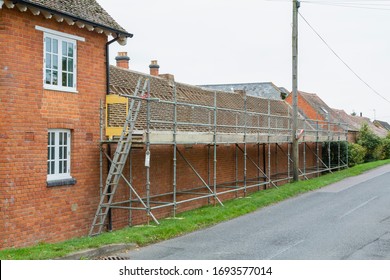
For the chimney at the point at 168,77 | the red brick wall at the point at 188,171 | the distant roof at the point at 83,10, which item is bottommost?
the red brick wall at the point at 188,171

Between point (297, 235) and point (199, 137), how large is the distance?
5450 millimetres

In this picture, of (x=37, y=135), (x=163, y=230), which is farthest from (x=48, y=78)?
(x=163, y=230)

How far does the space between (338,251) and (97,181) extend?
686 centimetres

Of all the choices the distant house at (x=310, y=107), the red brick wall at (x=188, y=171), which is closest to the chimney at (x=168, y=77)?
the red brick wall at (x=188, y=171)

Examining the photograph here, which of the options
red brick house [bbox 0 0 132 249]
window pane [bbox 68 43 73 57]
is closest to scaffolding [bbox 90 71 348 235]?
red brick house [bbox 0 0 132 249]

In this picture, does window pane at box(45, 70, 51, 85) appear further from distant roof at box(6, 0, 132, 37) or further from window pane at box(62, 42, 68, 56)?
distant roof at box(6, 0, 132, 37)

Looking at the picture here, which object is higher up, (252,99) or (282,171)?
(252,99)

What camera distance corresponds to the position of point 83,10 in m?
13.7

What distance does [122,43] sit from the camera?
48.5 feet

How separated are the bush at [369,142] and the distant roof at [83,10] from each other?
3422 cm

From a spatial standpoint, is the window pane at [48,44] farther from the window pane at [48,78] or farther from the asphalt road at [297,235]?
the asphalt road at [297,235]

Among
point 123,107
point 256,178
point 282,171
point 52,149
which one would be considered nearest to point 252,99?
point 282,171

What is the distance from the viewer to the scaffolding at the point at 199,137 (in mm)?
14219

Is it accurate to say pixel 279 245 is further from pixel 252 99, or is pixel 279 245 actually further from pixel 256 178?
pixel 252 99
